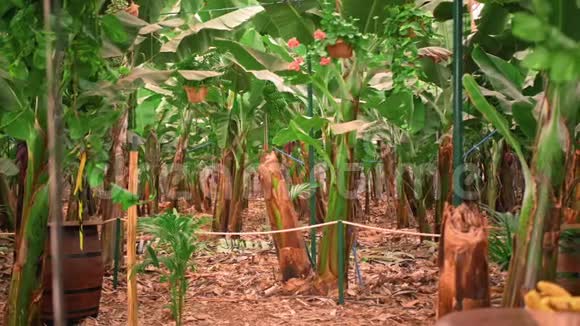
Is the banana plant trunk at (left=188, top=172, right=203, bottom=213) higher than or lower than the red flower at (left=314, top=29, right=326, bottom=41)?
lower

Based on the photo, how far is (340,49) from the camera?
4793 millimetres

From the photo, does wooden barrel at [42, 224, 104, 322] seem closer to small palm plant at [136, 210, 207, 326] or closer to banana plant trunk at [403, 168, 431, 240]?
small palm plant at [136, 210, 207, 326]

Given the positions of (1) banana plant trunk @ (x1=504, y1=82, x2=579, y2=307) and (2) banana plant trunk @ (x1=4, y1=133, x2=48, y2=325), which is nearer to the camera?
(1) banana plant trunk @ (x1=504, y1=82, x2=579, y2=307)

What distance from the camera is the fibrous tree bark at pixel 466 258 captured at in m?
2.54

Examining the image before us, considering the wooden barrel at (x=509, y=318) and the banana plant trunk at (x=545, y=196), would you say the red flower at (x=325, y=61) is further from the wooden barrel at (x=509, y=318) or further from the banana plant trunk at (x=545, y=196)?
the wooden barrel at (x=509, y=318)

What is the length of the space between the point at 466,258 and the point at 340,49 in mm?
2605

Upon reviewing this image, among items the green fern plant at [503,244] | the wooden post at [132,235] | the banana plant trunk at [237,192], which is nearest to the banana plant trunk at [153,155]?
the banana plant trunk at [237,192]

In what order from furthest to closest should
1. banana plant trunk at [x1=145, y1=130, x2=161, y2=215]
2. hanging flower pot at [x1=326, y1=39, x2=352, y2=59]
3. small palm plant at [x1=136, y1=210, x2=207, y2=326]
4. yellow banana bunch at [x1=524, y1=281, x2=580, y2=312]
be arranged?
1. banana plant trunk at [x1=145, y1=130, x2=161, y2=215]
2. hanging flower pot at [x1=326, y1=39, x2=352, y2=59]
3. small palm plant at [x1=136, y1=210, x2=207, y2=326]
4. yellow banana bunch at [x1=524, y1=281, x2=580, y2=312]

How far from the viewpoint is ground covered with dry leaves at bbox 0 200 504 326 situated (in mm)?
4773

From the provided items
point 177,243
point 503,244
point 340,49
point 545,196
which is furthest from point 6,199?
point 545,196

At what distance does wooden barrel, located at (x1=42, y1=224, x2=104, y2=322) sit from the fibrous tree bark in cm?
285

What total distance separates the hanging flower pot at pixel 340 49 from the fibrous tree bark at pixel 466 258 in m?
2.42

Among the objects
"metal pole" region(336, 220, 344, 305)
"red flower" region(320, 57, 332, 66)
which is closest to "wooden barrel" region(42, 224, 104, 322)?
"metal pole" region(336, 220, 344, 305)

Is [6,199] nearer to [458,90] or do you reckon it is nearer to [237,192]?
[237,192]
